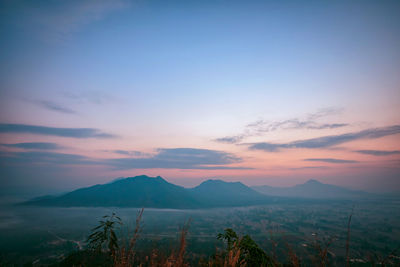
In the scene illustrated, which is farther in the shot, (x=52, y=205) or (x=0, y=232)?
(x=52, y=205)

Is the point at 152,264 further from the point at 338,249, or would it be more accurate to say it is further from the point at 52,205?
the point at 52,205

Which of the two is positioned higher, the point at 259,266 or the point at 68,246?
the point at 259,266

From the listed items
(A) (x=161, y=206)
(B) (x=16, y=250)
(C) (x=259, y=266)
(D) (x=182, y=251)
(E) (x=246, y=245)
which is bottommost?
(A) (x=161, y=206)

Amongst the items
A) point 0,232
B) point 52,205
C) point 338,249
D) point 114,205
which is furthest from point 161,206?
point 338,249

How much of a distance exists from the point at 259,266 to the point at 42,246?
86.2 meters

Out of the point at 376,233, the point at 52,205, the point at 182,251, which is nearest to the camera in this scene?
the point at 182,251

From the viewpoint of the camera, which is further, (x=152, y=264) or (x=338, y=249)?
(x=338, y=249)

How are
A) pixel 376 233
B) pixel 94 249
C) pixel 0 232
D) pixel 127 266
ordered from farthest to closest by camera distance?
1. pixel 0 232
2. pixel 376 233
3. pixel 94 249
4. pixel 127 266

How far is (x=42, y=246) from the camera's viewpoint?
6203 cm

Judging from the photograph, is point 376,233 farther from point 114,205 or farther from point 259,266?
point 114,205

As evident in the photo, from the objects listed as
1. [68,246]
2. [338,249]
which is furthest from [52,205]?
[338,249]

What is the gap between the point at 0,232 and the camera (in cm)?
9244

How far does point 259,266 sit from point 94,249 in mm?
5098

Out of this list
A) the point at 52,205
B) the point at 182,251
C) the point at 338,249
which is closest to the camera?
the point at 182,251
